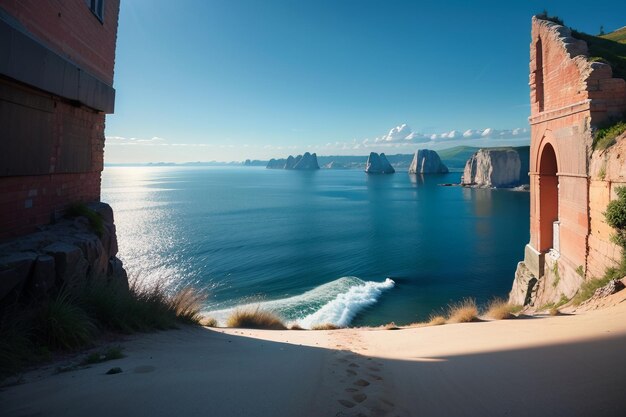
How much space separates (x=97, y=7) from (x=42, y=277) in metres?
6.16

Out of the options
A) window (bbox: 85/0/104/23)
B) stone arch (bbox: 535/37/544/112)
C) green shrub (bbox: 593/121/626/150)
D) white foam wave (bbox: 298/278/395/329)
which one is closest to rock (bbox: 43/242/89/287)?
window (bbox: 85/0/104/23)

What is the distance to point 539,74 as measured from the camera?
14047mm

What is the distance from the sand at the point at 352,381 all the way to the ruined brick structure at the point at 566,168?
485 centimetres

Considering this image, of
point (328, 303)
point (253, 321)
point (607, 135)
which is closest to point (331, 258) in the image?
point (328, 303)

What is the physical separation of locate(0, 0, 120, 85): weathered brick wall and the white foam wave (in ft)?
40.9

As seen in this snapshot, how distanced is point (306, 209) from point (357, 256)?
29.1m

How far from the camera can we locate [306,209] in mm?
59000

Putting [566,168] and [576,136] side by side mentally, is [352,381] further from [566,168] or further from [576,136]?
[566,168]

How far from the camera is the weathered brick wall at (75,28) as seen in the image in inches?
212

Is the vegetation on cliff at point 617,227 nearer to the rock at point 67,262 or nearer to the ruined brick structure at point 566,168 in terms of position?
the ruined brick structure at point 566,168

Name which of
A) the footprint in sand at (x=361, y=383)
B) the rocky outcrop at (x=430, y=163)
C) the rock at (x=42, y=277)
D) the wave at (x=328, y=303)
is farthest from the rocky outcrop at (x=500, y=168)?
the rock at (x=42, y=277)

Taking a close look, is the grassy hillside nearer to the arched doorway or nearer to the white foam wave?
the arched doorway

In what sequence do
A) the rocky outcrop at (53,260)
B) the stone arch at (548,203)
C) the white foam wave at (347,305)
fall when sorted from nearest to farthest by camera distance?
1. the rocky outcrop at (53,260)
2. the stone arch at (548,203)
3. the white foam wave at (347,305)

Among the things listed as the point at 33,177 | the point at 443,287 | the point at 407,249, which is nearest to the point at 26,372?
the point at 33,177
